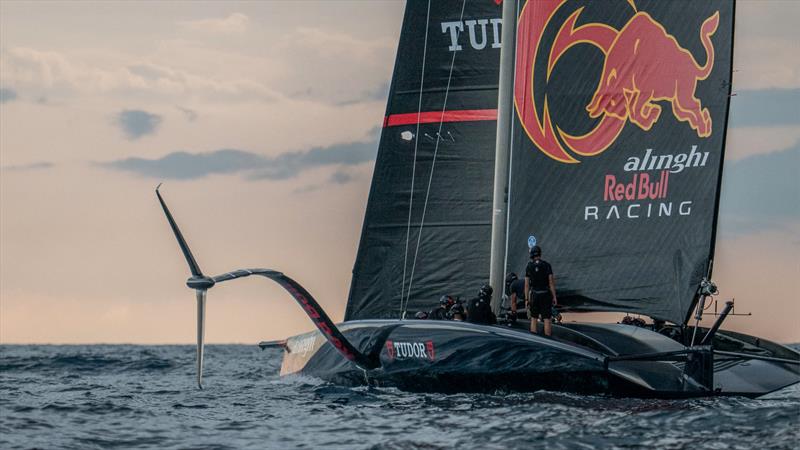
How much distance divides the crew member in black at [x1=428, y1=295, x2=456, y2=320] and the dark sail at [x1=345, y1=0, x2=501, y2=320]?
3.24ft

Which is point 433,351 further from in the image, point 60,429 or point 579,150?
point 60,429

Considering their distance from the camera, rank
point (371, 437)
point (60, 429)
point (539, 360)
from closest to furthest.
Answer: point (371, 437) → point (60, 429) → point (539, 360)

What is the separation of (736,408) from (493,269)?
452 centimetres

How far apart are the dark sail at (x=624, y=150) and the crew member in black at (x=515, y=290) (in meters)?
0.23

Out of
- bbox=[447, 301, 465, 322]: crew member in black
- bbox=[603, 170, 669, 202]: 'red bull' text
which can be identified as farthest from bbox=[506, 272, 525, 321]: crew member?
bbox=[603, 170, 669, 202]: 'red bull' text

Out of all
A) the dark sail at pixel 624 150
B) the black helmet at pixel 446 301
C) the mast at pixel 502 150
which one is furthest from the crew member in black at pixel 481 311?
the black helmet at pixel 446 301

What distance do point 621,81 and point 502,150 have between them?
2000 mm

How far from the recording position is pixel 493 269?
64.9 ft

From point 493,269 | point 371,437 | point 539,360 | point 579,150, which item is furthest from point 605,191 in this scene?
point 371,437

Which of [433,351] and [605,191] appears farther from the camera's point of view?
[605,191]

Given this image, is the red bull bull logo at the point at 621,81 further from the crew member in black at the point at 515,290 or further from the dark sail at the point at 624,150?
the crew member in black at the point at 515,290

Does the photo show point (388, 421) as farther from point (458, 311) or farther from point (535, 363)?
point (458, 311)

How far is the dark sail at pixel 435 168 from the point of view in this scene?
21.2 metres

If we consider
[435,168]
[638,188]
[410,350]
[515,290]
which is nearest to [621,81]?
[638,188]
